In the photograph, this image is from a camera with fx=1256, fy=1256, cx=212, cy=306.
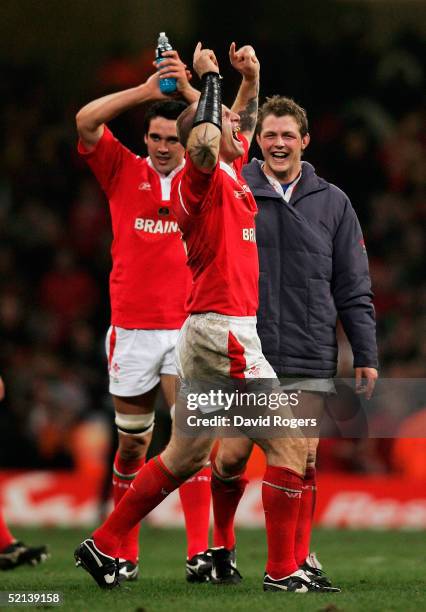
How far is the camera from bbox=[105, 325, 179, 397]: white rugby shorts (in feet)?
22.1

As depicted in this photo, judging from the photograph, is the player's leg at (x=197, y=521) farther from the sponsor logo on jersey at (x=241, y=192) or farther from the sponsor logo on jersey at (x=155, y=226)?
the sponsor logo on jersey at (x=241, y=192)

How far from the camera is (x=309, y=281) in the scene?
6.18 metres

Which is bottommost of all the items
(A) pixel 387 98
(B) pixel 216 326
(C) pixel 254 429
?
(C) pixel 254 429

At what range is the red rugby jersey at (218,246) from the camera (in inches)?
218

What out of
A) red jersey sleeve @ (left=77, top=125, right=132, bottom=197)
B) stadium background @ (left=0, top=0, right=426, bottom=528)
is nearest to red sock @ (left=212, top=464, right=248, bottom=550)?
red jersey sleeve @ (left=77, top=125, right=132, bottom=197)

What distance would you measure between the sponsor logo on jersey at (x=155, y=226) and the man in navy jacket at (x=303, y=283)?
1.97 ft

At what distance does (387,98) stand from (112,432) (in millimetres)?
5960

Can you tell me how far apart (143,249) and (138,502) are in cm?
155

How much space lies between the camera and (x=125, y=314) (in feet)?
22.2

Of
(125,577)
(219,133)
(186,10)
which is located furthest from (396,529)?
(186,10)

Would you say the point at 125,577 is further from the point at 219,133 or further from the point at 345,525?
the point at 345,525

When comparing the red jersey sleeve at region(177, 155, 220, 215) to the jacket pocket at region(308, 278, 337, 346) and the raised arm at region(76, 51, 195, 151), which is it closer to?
the raised arm at region(76, 51, 195, 151)

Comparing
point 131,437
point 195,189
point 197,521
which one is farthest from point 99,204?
point 195,189

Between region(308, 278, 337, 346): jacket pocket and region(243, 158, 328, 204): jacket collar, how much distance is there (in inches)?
17.7
